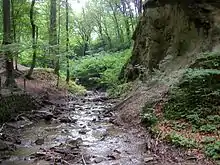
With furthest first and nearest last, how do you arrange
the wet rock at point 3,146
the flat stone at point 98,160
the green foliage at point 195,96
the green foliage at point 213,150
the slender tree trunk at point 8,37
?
the slender tree trunk at point 8,37 < the green foliage at point 195,96 < the wet rock at point 3,146 < the flat stone at point 98,160 < the green foliage at point 213,150

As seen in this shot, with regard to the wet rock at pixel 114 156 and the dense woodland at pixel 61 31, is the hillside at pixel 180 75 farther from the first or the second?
the dense woodland at pixel 61 31

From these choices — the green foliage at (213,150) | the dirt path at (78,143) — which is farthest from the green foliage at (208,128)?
the dirt path at (78,143)

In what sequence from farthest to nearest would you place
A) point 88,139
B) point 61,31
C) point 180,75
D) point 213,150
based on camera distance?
point 61,31, point 180,75, point 88,139, point 213,150

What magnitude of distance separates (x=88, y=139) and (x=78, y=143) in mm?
829

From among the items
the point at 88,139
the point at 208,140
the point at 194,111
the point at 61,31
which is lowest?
the point at 88,139

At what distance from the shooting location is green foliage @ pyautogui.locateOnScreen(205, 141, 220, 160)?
28.8ft

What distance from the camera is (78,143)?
38.0 ft

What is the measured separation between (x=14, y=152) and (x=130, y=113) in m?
6.10

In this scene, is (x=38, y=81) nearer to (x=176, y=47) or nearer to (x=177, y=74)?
(x=176, y=47)

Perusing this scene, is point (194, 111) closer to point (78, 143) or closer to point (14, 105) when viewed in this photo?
point (78, 143)

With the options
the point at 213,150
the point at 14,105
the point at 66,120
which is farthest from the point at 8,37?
the point at 213,150

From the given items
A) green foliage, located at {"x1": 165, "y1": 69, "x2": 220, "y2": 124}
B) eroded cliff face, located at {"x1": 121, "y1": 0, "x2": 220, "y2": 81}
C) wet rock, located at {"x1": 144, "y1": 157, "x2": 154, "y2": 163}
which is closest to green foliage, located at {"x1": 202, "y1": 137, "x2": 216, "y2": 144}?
green foliage, located at {"x1": 165, "y1": 69, "x2": 220, "y2": 124}

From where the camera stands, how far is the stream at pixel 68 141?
9.72m

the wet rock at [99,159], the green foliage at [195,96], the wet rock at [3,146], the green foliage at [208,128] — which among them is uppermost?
the green foliage at [195,96]
